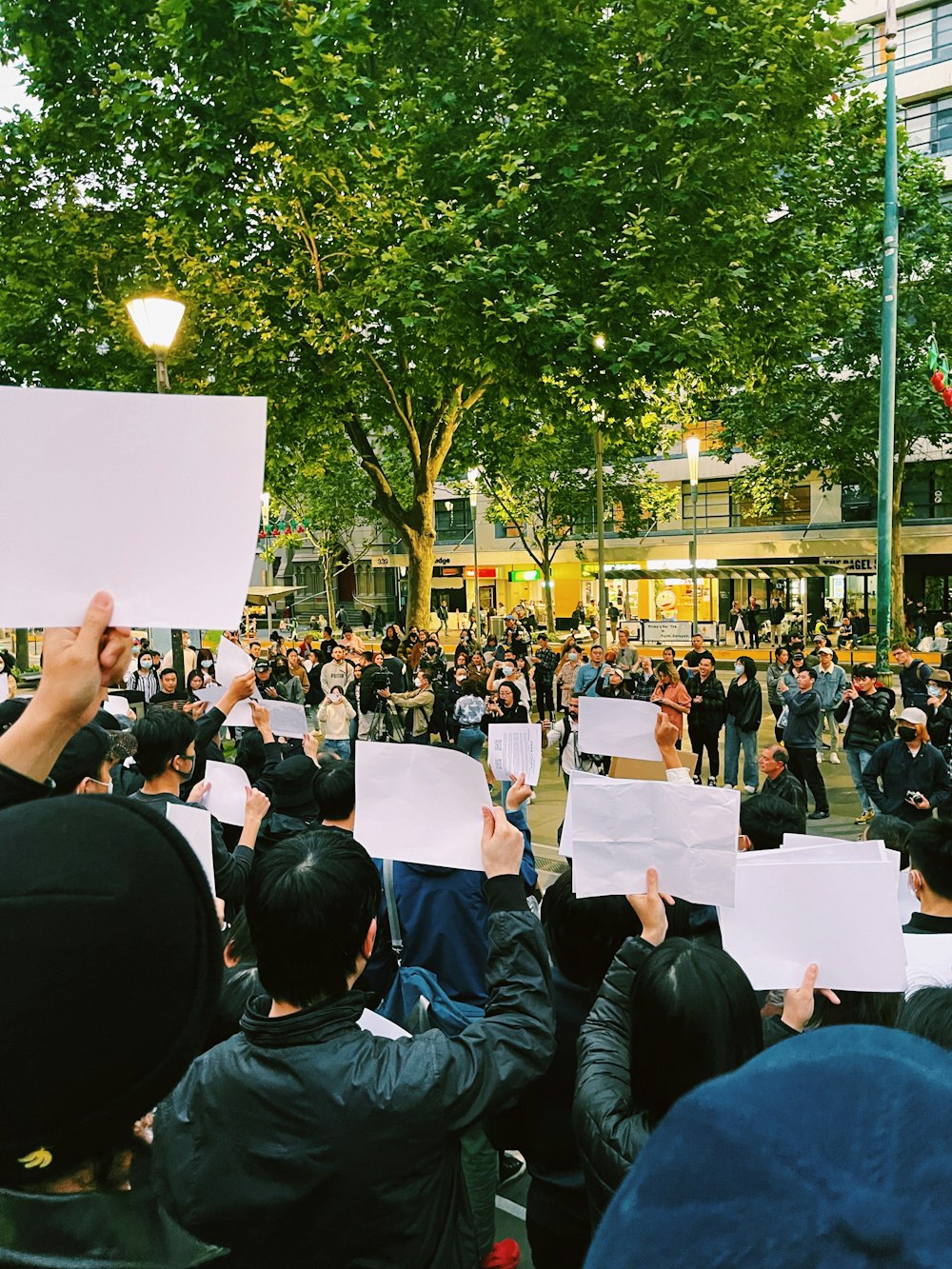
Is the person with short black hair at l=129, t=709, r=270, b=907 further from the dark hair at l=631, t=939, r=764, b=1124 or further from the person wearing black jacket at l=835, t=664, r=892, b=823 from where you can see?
the person wearing black jacket at l=835, t=664, r=892, b=823

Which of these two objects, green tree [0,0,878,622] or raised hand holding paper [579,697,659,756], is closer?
raised hand holding paper [579,697,659,756]

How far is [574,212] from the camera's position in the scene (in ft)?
37.7

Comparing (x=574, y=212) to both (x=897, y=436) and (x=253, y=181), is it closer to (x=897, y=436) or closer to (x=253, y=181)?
(x=253, y=181)

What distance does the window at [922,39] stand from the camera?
109 feet

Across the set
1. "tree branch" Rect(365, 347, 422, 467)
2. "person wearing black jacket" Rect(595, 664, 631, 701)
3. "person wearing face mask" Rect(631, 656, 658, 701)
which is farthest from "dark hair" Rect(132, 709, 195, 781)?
"tree branch" Rect(365, 347, 422, 467)

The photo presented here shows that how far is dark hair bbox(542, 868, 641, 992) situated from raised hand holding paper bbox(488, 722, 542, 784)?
256 centimetres

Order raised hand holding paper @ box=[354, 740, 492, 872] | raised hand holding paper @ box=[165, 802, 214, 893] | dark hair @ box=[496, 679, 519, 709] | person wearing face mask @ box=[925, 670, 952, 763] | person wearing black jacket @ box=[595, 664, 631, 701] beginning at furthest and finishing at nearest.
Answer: person wearing black jacket @ box=[595, 664, 631, 701], dark hair @ box=[496, 679, 519, 709], person wearing face mask @ box=[925, 670, 952, 763], raised hand holding paper @ box=[165, 802, 214, 893], raised hand holding paper @ box=[354, 740, 492, 872]

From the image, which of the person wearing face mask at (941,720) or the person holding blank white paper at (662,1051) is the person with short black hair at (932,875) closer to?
the person holding blank white paper at (662,1051)

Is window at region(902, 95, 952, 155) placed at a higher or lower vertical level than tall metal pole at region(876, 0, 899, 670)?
higher

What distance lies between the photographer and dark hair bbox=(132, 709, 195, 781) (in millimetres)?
4172

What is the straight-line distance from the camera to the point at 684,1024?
1.82 metres

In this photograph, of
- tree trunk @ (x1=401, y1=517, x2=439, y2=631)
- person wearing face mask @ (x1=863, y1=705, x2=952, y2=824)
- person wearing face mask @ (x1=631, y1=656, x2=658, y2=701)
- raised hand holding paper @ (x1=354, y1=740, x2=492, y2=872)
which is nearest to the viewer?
raised hand holding paper @ (x1=354, y1=740, x2=492, y2=872)

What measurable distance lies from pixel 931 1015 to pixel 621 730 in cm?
264

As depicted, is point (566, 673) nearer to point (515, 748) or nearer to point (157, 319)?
point (157, 319)
